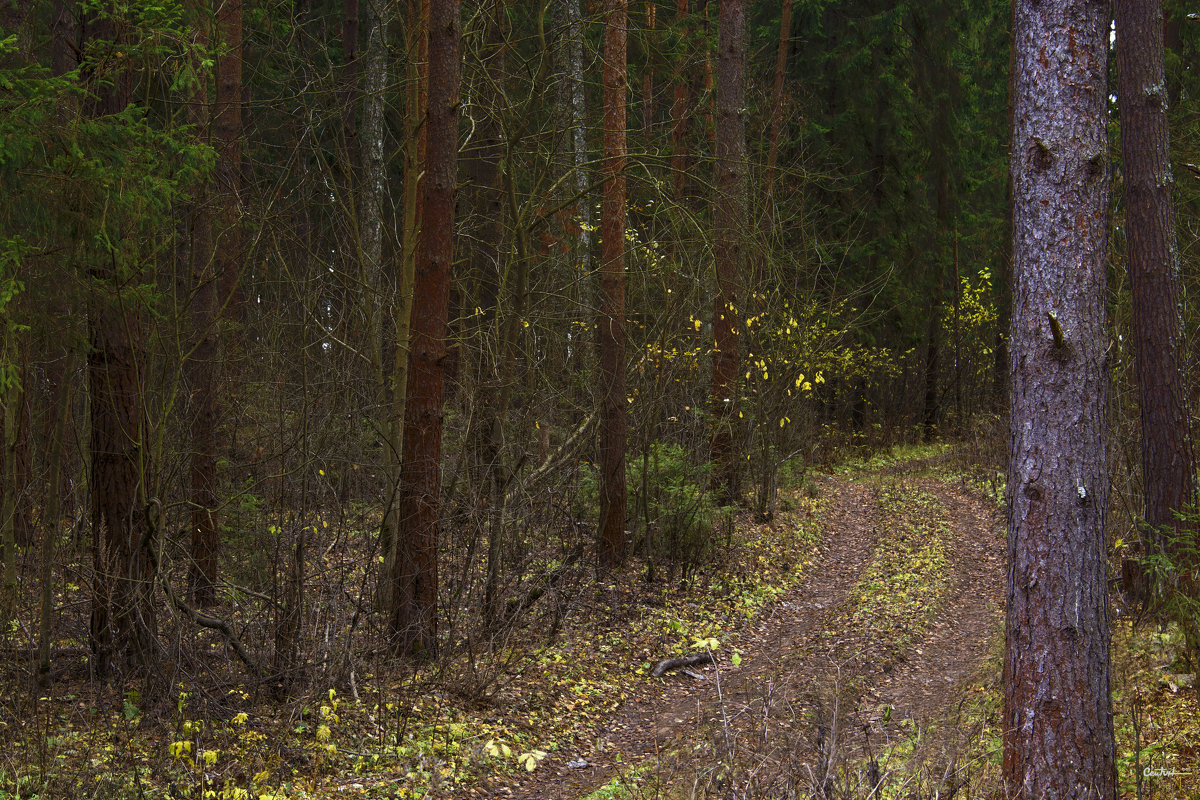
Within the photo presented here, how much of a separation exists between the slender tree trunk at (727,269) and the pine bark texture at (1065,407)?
784 centimetres

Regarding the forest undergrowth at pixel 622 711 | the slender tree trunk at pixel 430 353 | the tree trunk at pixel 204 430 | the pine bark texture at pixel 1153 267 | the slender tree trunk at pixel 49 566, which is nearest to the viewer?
the forest undergrowth at pixel 622 711

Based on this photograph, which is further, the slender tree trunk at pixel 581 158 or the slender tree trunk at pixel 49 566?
the slender tree trunk at pixel 581 158

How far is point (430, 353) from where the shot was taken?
739 cm

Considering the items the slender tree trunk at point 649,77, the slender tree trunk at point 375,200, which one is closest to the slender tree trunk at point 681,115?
the slender tree trunk at point 649,77

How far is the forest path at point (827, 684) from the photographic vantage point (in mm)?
5035

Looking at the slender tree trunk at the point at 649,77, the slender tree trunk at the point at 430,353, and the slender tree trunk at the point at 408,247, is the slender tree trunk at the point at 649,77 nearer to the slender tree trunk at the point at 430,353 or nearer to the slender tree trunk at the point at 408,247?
the slender tree trunk at the point at 408,247

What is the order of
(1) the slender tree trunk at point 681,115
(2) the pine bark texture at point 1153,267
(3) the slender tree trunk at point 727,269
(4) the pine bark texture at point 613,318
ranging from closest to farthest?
1. (2) the pine bark texture at point 1153,267
2. (4) the pine bark texture at point 613,318
3. (1) the slender tree trunk at point 681,115
4. (3) the slender tree trunk at point 727,269

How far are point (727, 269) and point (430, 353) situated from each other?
669cm

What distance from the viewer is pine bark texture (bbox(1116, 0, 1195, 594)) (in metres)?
7.70

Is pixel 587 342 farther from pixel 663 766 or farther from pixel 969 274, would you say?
pixel 969 274

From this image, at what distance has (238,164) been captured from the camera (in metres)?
9.38

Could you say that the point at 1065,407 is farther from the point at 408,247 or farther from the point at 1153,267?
the point at 408,247

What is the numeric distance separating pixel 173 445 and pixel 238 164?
10.0ft

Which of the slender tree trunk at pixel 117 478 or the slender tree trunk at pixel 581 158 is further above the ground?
the slender tree trunk at pixel 581 158
